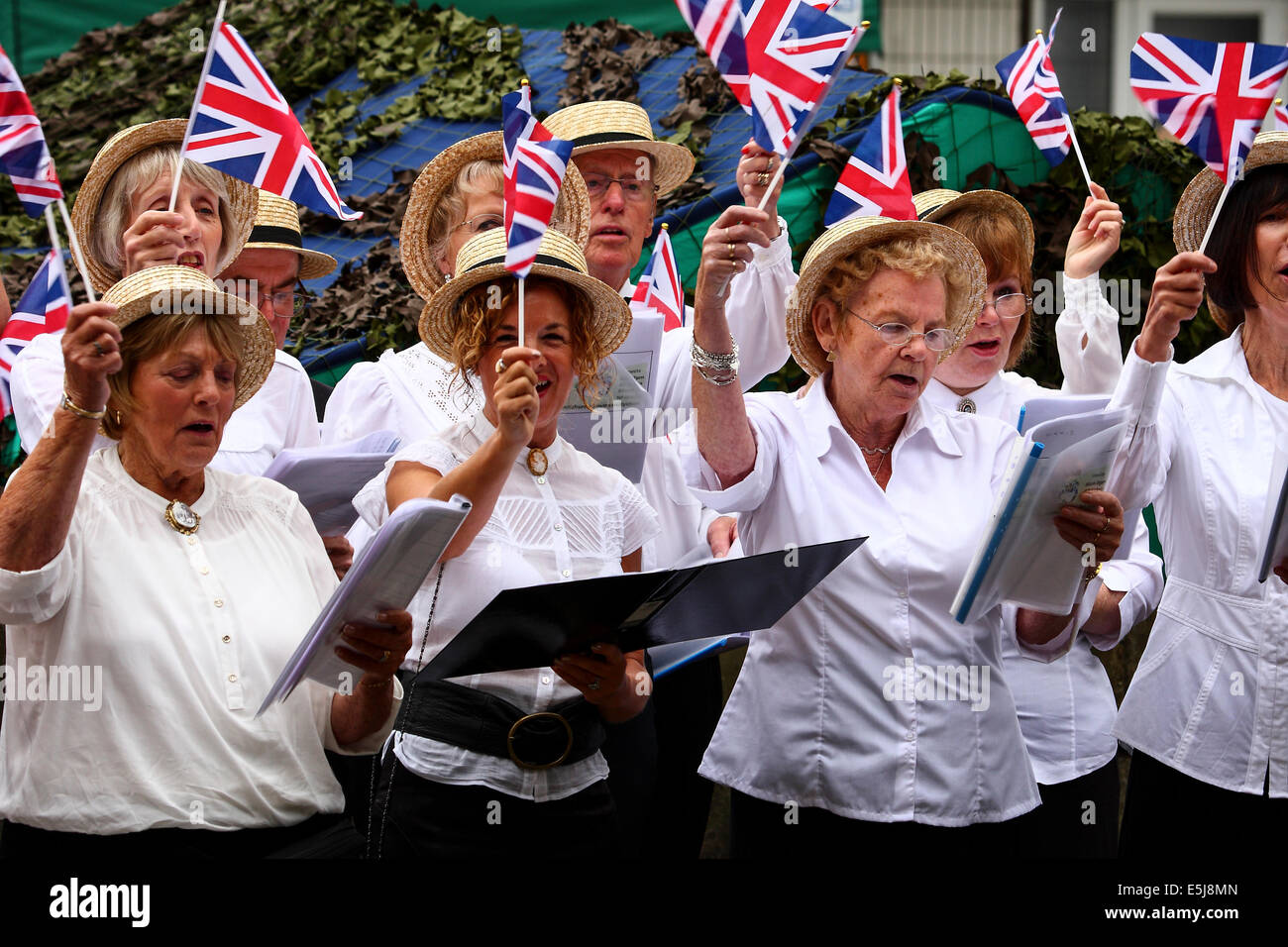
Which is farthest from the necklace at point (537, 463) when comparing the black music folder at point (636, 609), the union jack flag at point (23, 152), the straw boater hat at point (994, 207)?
the straw boater hat at point (994, 207)

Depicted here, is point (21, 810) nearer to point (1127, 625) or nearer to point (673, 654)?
point (673, 654)

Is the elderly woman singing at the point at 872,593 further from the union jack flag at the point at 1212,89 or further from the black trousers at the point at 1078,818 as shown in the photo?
the union jack flag at the point at 1212,89

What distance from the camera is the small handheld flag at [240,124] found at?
3.37 metres

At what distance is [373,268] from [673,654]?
3.49 meters

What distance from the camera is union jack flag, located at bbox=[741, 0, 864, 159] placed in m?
3.38

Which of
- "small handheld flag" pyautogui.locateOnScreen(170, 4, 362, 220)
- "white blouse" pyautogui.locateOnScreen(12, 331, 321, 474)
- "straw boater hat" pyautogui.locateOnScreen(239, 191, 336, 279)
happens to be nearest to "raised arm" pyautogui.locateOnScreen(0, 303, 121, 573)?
"white blouse" pyautogui.locateOnScreen(12, 331, 321, 474)

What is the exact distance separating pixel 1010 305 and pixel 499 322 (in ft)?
5.11

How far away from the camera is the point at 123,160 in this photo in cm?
379

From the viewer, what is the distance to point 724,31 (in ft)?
11.7

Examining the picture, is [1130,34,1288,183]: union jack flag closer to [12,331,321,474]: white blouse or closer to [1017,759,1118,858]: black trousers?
[1017,759,1118,858]: black trousers

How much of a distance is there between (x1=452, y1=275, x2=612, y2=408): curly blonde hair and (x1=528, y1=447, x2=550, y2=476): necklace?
0.22 meters

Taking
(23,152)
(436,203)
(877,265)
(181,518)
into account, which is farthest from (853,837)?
(23,152)
